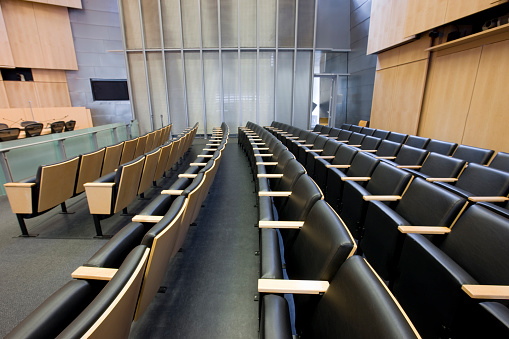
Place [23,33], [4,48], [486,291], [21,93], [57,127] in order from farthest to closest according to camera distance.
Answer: [21,93] < [23,33] < [4,48] < [57,127] < [486,291]

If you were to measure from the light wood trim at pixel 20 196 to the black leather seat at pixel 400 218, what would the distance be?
3.14 meters

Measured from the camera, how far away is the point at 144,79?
815cm

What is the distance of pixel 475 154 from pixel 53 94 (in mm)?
12787

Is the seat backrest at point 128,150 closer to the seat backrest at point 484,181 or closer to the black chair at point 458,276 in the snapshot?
the black chair at point 458,276

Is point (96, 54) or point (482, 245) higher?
point (96, 54)

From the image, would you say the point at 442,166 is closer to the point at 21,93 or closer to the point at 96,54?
the point at 96,54

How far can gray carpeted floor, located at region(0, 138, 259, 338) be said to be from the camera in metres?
1.49

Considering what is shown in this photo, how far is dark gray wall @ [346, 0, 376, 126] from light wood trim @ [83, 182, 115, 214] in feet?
23.6

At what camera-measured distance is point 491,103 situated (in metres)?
3.65

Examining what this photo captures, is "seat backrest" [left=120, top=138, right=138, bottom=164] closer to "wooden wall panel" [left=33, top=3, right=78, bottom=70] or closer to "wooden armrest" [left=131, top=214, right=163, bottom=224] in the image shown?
"wooden armrest" [left=131, top=214, right=163, bottom=224]

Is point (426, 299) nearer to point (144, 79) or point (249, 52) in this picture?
point (249, 52)

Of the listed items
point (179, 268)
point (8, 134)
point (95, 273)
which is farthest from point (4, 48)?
point (95, 273)

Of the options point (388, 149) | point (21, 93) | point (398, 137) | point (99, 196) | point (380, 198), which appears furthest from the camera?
point (21, 93)

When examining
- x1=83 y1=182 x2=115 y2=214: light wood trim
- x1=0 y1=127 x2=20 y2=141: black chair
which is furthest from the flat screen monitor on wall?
x1=83 y1=182 x2=115 y2=214: light wood trim
